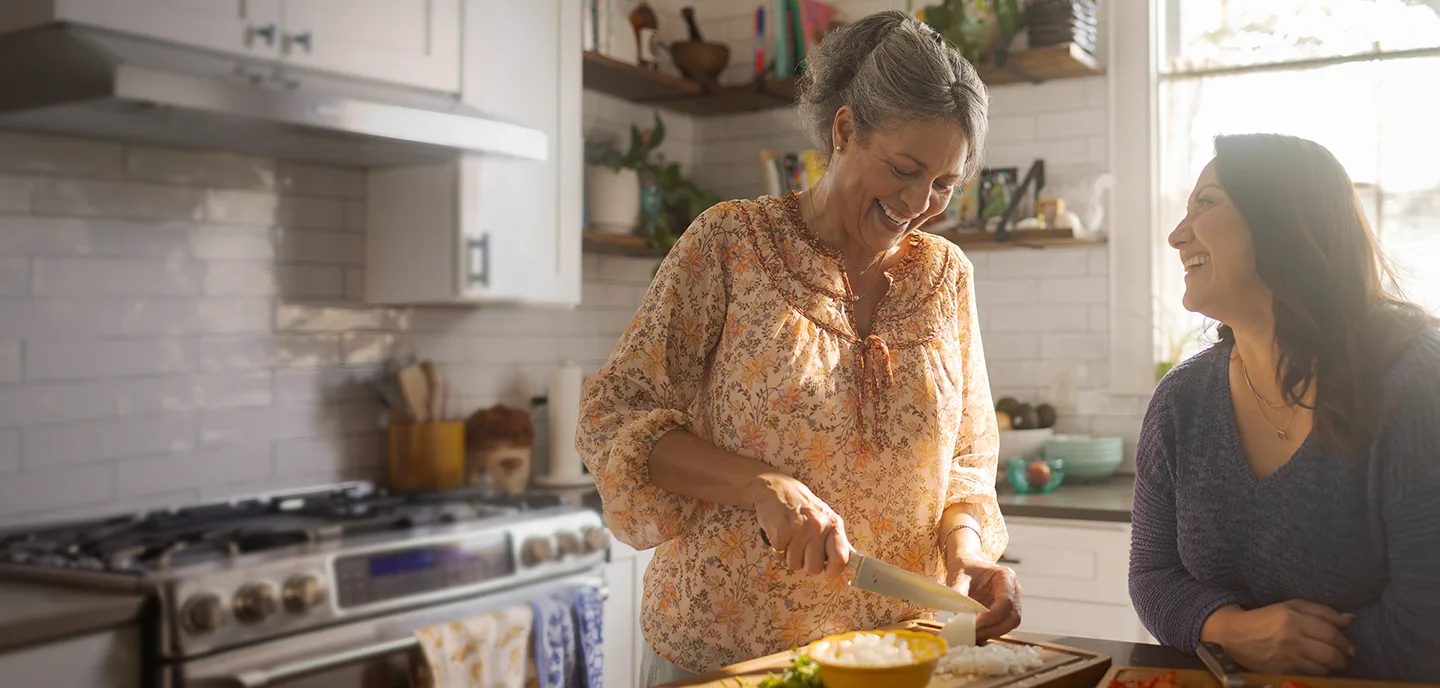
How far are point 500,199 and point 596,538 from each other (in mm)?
926

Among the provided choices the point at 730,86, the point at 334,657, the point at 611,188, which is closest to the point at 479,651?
the point at 334,657

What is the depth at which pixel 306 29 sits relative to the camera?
2666 mm

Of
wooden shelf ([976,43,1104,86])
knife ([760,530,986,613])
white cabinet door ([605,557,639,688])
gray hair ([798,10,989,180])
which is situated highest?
wooden shelf ([976,43,1104,86])

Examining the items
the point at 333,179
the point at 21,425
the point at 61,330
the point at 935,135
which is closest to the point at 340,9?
the point at 333,179

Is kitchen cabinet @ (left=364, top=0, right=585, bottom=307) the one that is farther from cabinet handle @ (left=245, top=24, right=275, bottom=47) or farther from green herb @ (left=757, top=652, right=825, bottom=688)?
green herb @ (left=757, top=652, right=825, bottom=688)

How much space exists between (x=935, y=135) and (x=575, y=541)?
64.8 inches

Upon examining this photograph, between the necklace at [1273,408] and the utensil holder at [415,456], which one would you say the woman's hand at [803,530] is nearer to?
the necklace at [1273,408]

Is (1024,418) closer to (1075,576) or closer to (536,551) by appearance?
(1075,576)

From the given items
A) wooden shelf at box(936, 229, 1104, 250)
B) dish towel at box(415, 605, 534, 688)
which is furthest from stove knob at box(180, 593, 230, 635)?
wooden shelf at box(936, 229, 1104, 250)

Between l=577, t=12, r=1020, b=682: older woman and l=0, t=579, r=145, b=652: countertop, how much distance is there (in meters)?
0.97

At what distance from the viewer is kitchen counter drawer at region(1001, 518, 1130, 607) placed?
3.11 metres

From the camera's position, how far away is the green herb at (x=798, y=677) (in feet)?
4.50

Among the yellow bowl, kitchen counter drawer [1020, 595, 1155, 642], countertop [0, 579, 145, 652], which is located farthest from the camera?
kitchen counter drawer [1020, 595, 1155, 642]

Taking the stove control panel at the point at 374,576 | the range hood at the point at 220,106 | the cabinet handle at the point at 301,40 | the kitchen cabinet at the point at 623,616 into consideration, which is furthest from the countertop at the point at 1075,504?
the cabinet handle at the point at 301,40
